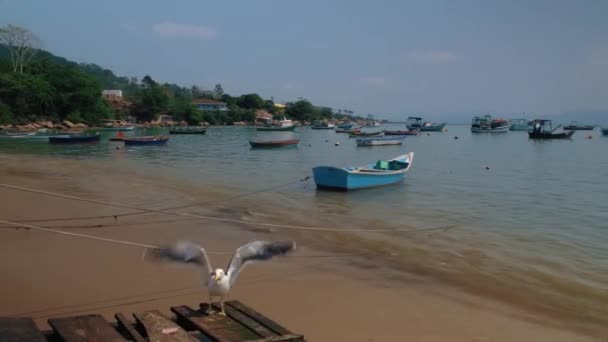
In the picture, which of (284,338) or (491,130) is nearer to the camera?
(284,338)

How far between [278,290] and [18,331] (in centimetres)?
398

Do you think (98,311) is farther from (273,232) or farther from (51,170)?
(51,170)

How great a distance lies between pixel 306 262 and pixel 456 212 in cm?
819

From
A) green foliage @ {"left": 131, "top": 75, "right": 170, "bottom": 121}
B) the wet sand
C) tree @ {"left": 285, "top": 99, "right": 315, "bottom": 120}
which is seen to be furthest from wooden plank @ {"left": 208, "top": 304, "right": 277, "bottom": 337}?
tree @ {"left": 285, "top": 99, "right": 315, "bottom": 120}

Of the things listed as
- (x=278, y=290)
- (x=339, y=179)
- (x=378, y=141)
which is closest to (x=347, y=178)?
(x=339, y=179)

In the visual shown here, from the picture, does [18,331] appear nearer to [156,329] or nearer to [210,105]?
[156,329]

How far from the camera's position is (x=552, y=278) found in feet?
29.3

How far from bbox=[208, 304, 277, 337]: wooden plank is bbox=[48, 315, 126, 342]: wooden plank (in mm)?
1069

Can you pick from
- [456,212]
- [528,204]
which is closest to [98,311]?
[456,212]

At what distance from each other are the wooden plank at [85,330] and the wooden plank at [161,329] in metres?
0.27

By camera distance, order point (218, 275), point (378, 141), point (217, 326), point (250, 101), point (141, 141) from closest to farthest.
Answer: point (217, 326), point (218, 275), point (141, 141), point (378, 141), point (250, 101)

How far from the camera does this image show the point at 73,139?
145 ft

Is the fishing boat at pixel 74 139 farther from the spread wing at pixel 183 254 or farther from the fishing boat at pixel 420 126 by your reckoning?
the fishing boat at pixel 420 126

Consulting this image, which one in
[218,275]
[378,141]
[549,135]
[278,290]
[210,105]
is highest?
[210,105]
